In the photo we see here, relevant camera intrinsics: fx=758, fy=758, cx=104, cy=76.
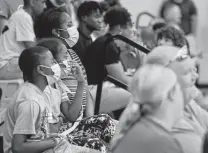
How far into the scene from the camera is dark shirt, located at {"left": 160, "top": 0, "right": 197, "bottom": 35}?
12.4 m

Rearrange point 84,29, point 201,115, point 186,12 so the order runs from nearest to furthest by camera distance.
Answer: point 201,115
point 84,29
point 186,12

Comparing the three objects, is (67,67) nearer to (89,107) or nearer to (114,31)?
(89,107)

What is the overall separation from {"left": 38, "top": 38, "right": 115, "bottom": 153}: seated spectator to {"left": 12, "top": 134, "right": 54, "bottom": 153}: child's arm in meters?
0.18

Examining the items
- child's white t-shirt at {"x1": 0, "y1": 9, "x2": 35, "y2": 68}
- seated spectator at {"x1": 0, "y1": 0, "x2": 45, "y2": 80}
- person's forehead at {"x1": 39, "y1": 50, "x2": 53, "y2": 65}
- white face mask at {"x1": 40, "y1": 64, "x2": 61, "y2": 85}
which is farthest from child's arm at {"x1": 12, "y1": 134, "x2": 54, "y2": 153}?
child's white t-shirt at {"x1": 0, "y1": 9, "x2": 35, "y2": 68}

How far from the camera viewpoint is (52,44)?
5902 millimetres

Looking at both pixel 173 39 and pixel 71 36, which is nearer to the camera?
pixel 173 39

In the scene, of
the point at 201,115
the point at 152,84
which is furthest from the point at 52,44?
the point at 152,84

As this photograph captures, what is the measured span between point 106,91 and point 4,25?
3.85 feet

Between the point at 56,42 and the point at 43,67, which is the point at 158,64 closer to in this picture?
the point at 43,67

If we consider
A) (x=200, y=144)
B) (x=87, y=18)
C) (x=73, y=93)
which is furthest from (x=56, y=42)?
(x=200, y=144)

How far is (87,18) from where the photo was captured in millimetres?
7570

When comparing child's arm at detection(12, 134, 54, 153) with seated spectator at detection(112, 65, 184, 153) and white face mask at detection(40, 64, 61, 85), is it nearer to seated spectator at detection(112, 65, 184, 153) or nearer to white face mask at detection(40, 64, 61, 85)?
white face mask at detection(40, 64, 61, 85)

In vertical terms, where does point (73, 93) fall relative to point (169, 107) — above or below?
below

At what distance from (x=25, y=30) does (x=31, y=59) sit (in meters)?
1.57
